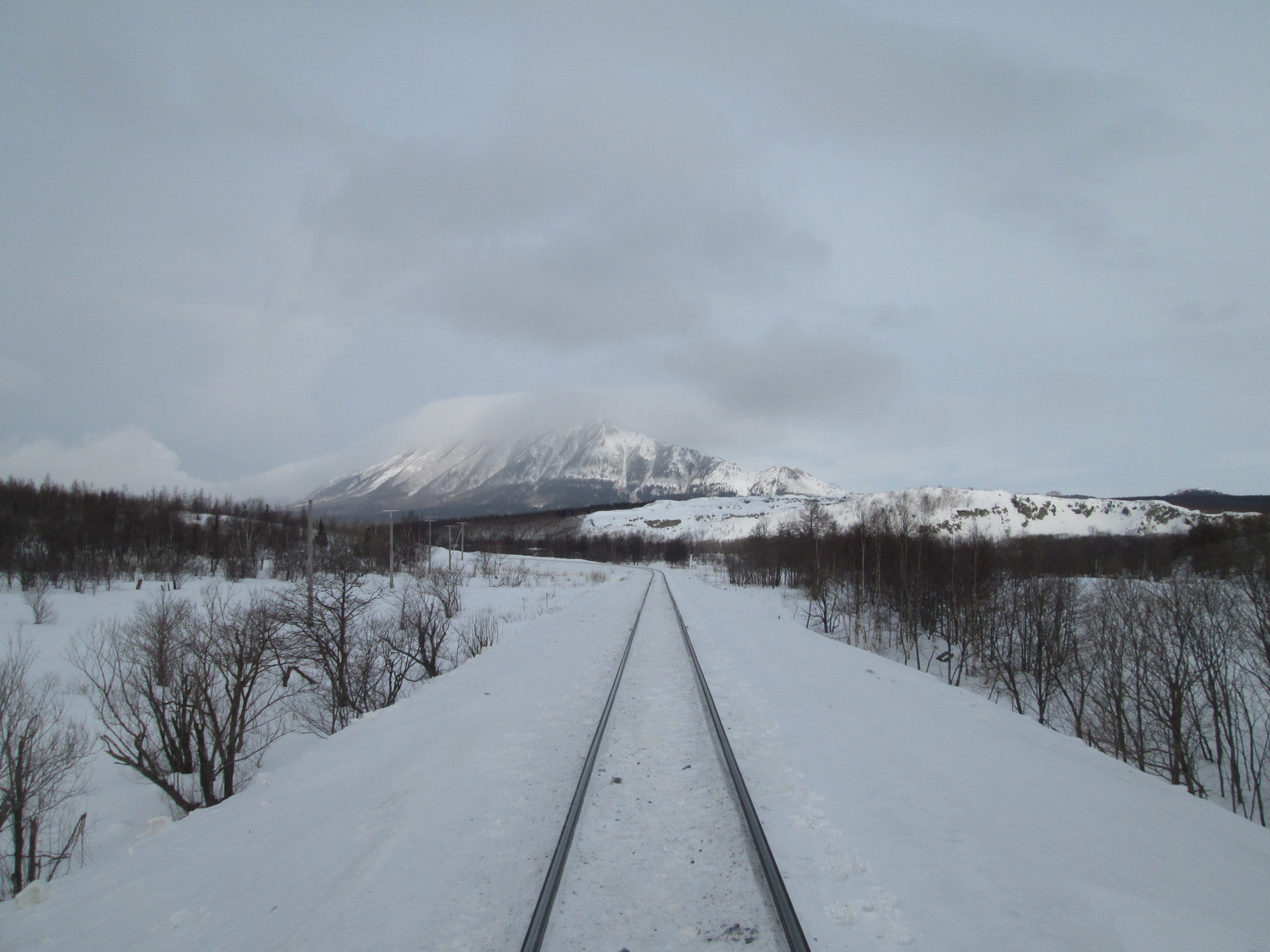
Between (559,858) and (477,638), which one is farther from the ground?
(559,858)

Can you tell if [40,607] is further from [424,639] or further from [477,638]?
[477,638]

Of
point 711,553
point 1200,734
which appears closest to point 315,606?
point 1200,734

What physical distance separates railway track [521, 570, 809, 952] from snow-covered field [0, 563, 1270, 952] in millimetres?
189

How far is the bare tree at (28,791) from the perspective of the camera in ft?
33.2

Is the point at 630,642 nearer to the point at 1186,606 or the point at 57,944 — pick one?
the point at 57,944

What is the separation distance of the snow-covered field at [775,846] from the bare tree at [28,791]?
6.06 metres

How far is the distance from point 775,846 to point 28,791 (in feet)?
46.3

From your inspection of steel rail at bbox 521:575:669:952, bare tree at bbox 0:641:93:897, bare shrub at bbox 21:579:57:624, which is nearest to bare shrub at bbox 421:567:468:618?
bare tree at bbox 0:641:93:897

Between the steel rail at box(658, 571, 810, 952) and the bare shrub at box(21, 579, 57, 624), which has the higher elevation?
the steel rail at box(658, 571, 810, 952)

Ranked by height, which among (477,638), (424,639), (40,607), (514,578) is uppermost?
(424,639)

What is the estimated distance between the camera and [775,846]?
16.2 feet

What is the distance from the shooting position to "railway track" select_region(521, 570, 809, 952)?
387cm

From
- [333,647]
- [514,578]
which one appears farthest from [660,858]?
[514,578]

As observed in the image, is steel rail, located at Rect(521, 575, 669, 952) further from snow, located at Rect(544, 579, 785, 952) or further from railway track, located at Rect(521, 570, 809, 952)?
snow, located at Rect(544, 579, 785, 952)
